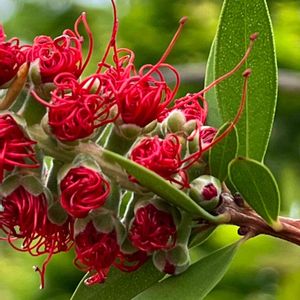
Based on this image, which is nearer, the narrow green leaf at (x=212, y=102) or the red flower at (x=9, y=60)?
the red flower at (x=9, y=60)

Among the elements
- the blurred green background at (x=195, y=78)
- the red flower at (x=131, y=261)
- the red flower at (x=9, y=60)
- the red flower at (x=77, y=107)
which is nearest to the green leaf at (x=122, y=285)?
the red flower at (x=131, y=261)

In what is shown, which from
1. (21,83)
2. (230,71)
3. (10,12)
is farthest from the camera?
(10,12)

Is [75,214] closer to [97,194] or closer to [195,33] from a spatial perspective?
[97,194]

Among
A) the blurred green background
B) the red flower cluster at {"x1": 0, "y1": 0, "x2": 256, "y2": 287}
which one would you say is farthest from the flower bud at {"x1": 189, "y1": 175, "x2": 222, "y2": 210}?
the blurred green background

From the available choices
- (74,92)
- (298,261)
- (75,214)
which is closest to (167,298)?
(75,214)

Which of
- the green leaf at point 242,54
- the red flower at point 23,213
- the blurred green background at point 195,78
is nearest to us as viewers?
the red flower at point 23,213

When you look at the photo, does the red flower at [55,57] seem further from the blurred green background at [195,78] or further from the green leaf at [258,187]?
the blurred green background at [195,78]
